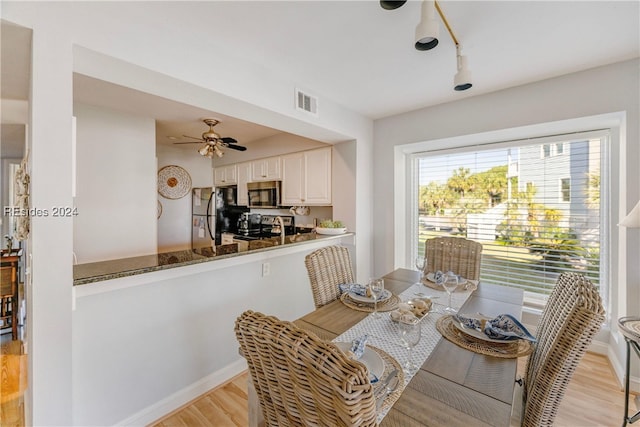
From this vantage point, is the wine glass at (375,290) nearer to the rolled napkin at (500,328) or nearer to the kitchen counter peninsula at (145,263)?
the rolled napkin at (500,328)

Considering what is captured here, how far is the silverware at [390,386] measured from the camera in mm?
861

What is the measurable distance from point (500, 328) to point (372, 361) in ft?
2.14

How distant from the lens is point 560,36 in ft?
5.70

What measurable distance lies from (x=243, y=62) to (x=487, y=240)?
9.82ft

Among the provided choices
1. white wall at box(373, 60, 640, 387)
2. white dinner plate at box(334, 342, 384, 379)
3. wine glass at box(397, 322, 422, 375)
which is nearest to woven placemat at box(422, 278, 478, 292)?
wine glass at box(397, 322, 422, 375)

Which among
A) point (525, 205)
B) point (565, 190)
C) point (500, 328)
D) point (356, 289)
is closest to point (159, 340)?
point (356, 289)

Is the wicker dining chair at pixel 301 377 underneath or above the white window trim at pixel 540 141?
underneath

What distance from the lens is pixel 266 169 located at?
419cm

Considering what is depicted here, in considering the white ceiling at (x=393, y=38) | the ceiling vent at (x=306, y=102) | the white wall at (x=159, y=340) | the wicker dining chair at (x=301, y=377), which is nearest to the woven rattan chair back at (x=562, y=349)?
the wicker dining chair at (x=301, y=377)

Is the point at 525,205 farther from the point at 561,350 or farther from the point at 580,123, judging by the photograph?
the point at 561,350

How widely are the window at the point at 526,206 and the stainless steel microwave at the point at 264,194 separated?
2110mm

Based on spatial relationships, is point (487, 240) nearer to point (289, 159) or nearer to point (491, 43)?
point (491, 43)

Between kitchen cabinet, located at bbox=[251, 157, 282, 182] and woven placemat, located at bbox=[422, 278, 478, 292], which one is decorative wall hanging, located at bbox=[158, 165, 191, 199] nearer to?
kitchen cabinet, located at bbox=[251, 157, 282, 182]

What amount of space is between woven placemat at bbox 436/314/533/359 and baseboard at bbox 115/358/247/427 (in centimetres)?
164
